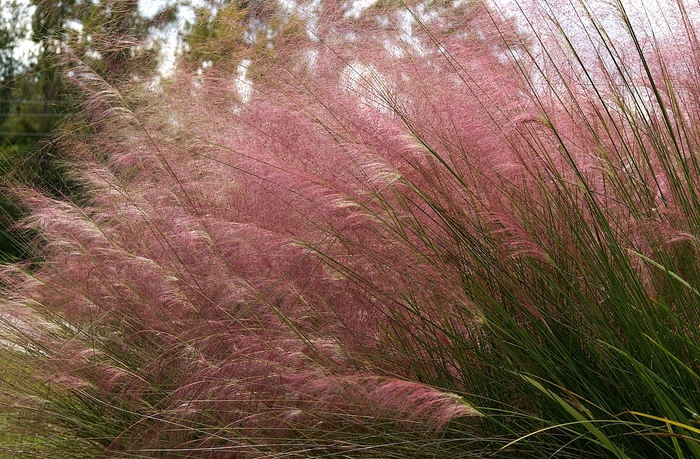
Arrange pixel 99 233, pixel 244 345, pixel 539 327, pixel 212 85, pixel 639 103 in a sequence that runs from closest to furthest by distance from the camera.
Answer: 1. pixel 539 327
2. pixel 244 345
3. pixel 639 103
4. pixel 99 233
5. pixel 212 85

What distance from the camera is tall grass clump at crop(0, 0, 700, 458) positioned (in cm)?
196

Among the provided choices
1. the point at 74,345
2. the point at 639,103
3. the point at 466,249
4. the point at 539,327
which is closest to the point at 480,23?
the point at 639,103

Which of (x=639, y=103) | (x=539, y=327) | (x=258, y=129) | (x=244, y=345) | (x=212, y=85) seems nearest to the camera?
(x=539, y=327)

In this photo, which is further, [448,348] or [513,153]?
[513,153]

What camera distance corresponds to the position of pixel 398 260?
2213 millimetres

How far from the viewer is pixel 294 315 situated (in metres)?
2.39

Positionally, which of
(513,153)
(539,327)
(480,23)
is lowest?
(539,327)

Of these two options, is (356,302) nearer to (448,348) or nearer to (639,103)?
(448,348)

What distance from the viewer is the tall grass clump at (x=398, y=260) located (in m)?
1.96

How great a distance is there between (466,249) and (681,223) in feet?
1.78

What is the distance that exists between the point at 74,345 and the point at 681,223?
191cm

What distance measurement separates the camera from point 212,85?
325 cm

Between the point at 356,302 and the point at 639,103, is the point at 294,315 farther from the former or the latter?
the point at 639,103

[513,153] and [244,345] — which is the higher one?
[513,153]
